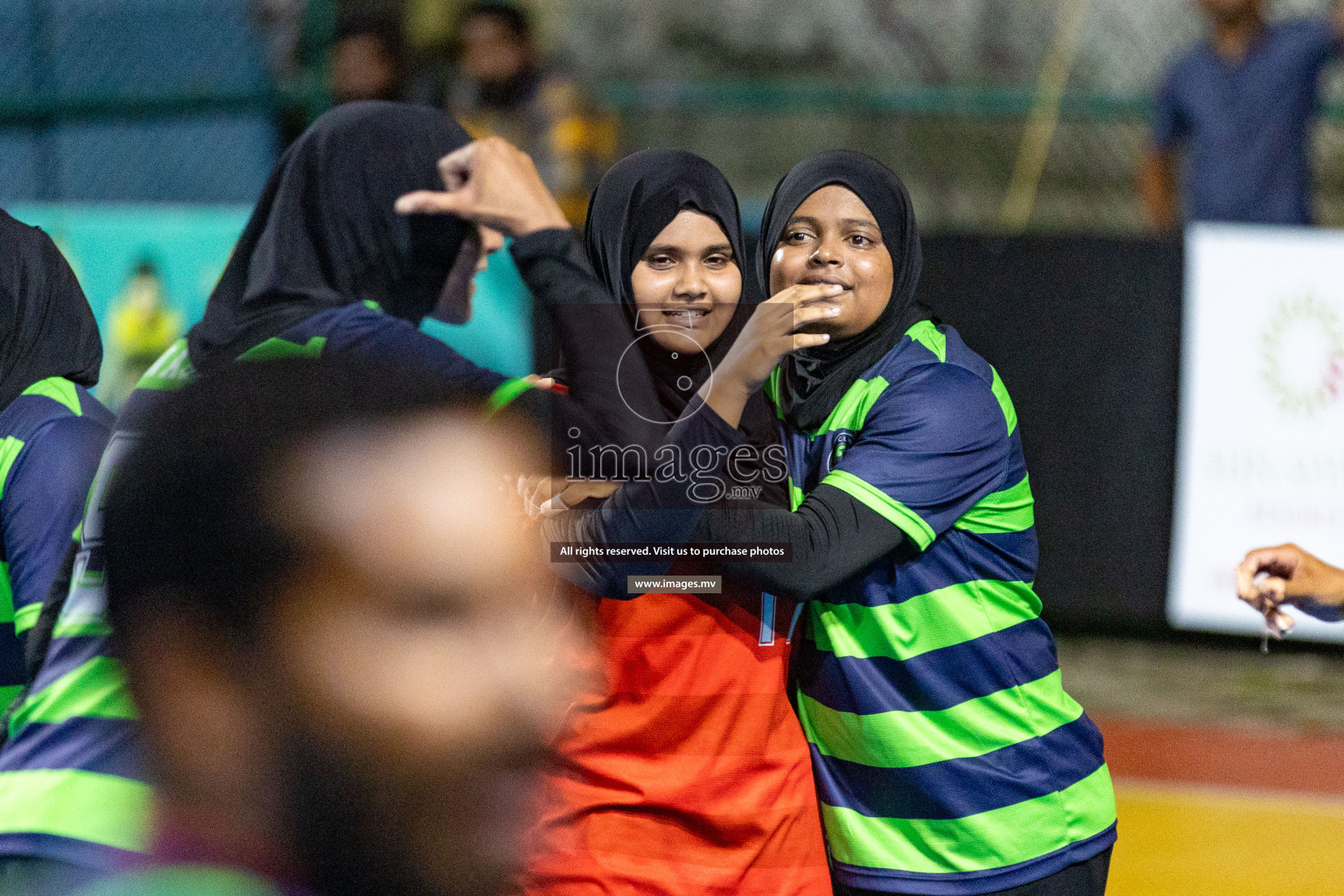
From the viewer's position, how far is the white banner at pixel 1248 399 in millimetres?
4793

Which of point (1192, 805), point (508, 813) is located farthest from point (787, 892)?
point (1192, 805)

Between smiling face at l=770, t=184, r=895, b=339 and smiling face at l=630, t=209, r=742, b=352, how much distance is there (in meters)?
0.06

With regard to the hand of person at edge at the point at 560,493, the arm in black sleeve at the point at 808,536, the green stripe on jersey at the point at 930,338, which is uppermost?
the green stripe on jersey at the point at 930,338

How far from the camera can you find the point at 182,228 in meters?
5.48

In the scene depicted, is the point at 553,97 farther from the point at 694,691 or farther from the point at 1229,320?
the point at 694,691

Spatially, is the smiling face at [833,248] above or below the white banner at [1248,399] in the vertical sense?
above

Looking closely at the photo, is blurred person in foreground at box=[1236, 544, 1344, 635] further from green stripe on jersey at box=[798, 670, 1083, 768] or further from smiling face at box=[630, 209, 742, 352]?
smiling face at box=[630, 209, 742, 352]

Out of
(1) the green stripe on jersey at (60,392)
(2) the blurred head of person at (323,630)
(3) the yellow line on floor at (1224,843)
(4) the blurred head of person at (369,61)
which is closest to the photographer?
(2) the blurred head of person at (323,630)

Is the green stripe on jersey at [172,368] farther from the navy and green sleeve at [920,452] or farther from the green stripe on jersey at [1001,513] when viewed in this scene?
the green stripe on jersey at [1001,513]

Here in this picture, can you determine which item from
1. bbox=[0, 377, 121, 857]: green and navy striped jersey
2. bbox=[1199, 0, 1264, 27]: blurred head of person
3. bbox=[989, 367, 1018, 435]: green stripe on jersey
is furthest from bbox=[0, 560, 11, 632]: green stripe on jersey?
bbox=[1199, 0, 1264, 27]: blurred head of person

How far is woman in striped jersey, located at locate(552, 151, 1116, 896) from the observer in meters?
1.64

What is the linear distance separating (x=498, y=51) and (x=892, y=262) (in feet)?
13.1

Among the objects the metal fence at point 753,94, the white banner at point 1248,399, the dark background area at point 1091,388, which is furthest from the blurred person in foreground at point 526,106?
the white banner at point 1248,399

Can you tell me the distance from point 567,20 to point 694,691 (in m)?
9.59
